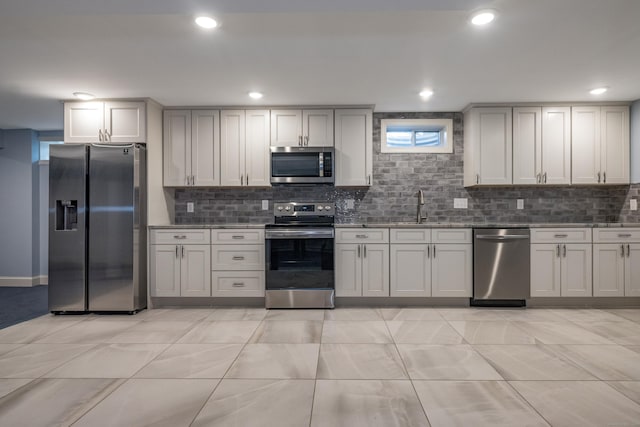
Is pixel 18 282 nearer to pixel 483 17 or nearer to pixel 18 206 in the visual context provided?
pixel 18 206

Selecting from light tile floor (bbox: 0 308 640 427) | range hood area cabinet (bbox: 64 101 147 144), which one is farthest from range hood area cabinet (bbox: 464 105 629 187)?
range hood area cabinet (bbox: 64 101 147 144)

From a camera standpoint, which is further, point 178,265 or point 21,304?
point 21,304

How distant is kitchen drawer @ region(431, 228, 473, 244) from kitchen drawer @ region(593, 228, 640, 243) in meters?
1.34

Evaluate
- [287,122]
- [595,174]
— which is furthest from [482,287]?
[287,122]

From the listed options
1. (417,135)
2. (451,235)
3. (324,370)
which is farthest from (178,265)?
(417,135)

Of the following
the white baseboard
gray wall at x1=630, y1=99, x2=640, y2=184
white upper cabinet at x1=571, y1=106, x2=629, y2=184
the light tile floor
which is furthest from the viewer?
the white baseboard

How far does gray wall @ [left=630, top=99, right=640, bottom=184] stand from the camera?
4.22 meters

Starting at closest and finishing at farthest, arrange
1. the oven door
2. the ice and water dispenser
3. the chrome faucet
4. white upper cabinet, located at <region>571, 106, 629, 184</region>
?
the ice and water dispenser < the oven door < white upper cabinet, located at <region>571, 106, 629, 184</region> < the chrome faucet

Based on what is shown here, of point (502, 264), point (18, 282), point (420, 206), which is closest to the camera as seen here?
point (502, 264)

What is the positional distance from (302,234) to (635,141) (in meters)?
3.91

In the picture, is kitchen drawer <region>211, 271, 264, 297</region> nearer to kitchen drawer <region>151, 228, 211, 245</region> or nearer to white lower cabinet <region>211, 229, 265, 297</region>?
white lower cabinet <region>211, 229, 265, 297</region>

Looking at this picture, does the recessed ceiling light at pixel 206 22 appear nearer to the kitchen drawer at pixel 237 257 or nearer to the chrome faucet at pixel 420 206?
the kitchen drawer at pixel 237 257

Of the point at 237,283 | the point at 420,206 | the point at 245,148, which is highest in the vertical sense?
the point at 245,148

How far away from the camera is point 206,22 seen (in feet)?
8.02
